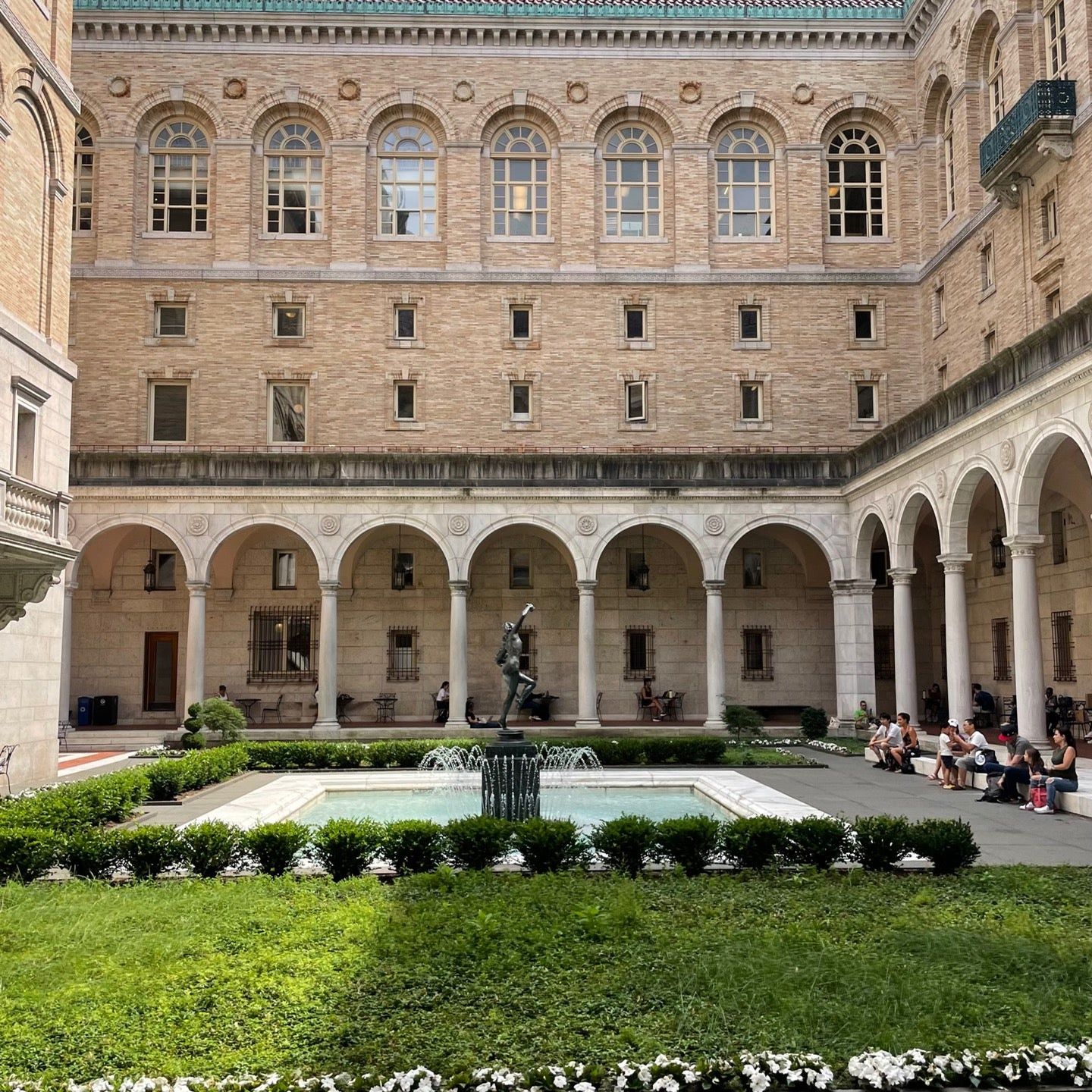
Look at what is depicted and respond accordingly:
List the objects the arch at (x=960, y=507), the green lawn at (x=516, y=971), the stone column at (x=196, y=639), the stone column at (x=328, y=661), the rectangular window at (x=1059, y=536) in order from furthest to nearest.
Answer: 1. the stone column at (x=328, y=661)
2. the stone column at (x=196, y=639)
3. the rectangular window at (x=1059, y=536)
4. the arch at (x=960, y=507)
5. the green lawn at (x=516, y=971)

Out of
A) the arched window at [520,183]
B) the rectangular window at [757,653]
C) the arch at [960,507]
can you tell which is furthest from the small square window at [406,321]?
the arch at [960,507]

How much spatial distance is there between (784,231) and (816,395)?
18.5ft

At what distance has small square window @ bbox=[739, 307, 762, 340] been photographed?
36531mm

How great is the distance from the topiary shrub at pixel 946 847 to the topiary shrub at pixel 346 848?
19.5 ft

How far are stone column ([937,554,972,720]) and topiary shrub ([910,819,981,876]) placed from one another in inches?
463

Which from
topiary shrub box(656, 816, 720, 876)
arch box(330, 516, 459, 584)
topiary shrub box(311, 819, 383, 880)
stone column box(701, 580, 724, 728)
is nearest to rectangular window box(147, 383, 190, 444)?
arch box(330, 516, 459, 584)

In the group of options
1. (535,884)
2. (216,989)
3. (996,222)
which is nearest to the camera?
(216,989)

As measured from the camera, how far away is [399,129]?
36.9 metres

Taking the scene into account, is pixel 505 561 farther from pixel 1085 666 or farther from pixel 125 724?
pixel 1085 666

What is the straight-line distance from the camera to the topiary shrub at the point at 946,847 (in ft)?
38.9

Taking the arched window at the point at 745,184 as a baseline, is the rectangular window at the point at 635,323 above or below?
below

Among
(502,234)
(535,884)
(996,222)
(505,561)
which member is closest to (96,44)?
(502,234)

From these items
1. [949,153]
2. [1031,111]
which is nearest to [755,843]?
[1031,111]

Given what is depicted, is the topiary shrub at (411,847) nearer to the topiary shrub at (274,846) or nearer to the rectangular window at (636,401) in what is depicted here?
the topiary shrub at (274,846)
